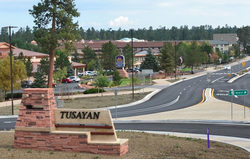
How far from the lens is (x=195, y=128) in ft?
74.6

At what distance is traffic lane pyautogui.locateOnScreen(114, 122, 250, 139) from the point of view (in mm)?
20891

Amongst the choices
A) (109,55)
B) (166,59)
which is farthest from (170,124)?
(109,55)

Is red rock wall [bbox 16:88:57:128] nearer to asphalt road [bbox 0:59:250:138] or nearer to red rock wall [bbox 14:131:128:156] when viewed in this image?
red rock wall [bbox 14:131:128:156]

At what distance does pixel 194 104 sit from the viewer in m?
36.4

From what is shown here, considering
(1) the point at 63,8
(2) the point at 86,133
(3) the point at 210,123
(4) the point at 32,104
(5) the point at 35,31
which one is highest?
(1) the point at 63,8

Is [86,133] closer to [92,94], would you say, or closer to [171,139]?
[171,139]

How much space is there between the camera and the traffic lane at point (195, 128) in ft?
68.5

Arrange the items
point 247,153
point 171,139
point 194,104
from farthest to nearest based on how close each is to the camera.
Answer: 1. point 194,104
2. point 171,139
3. point 247,153

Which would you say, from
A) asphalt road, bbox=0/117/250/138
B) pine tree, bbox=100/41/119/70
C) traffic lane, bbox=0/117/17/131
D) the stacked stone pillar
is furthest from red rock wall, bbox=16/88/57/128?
pine tree, bbox=100/41/119/70

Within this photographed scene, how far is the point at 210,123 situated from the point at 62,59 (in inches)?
2008

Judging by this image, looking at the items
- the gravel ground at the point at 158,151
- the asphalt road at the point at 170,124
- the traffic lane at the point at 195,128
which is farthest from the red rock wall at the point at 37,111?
the asphalt road at the point at 170,124

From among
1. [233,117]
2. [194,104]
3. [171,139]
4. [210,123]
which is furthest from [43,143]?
[194,104]

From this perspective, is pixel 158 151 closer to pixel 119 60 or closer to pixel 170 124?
pixel 170 124

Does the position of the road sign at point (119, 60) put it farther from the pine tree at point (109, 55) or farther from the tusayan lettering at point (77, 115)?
the tusayan lettering at point (77, 115)
